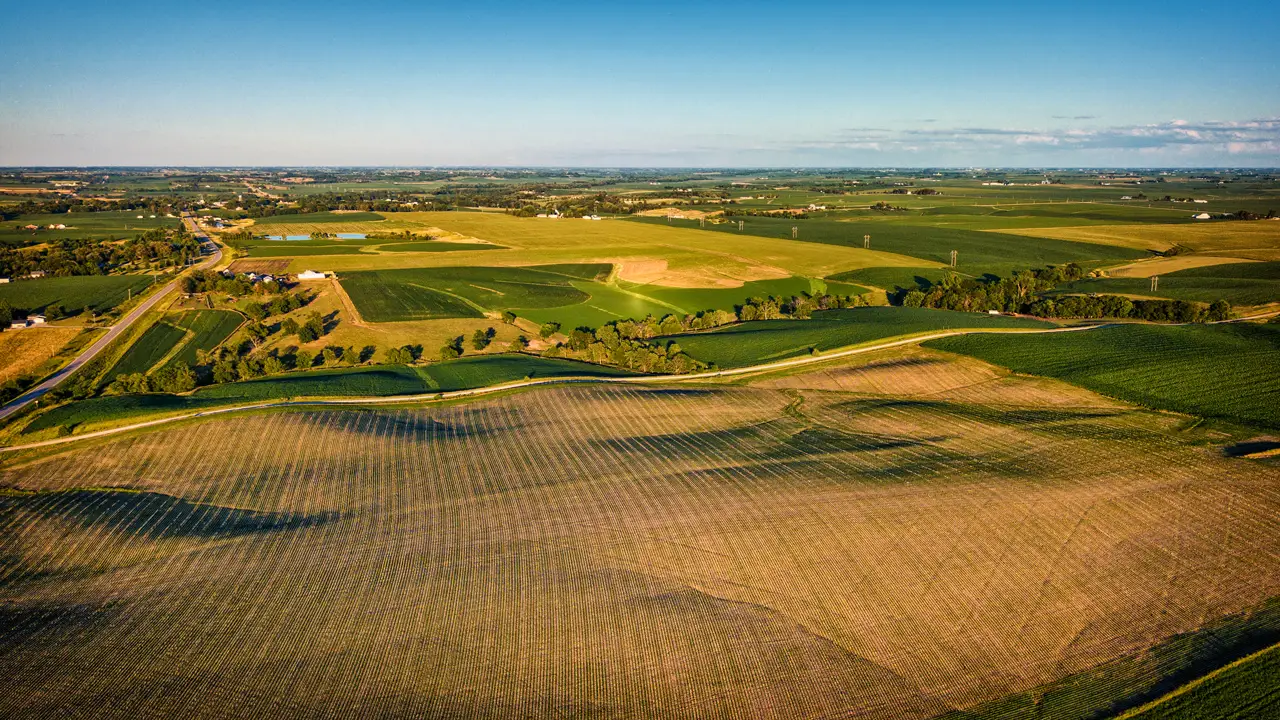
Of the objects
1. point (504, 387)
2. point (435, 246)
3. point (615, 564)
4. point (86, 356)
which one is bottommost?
point (615, 564)

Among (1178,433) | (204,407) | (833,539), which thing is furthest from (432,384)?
(1178,433)

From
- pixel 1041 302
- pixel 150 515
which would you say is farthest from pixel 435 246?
pixel 1041 302

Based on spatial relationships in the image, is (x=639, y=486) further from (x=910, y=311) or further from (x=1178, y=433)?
(x=910, y=311)

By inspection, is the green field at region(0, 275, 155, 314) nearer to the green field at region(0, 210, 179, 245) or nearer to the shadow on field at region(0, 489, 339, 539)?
the green field at region(0, 210, 179, 245)

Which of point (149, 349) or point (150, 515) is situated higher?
point (149, 349)

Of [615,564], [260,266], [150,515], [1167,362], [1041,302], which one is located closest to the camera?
[615,564]

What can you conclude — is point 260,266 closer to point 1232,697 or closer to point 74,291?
point 74,291

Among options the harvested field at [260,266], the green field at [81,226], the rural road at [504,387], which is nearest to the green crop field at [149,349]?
the rural road at [504,387]
